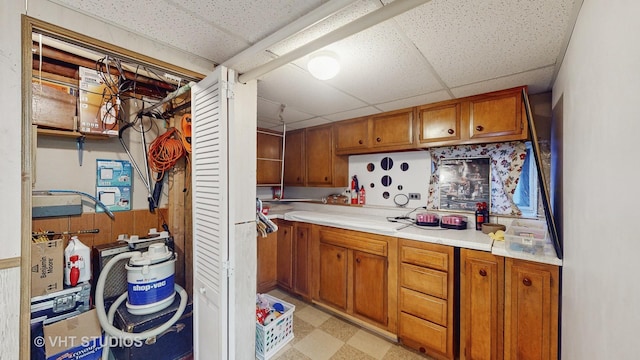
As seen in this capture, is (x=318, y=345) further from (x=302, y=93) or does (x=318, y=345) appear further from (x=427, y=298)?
(x=302, y=93)

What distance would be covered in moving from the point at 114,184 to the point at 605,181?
293cm

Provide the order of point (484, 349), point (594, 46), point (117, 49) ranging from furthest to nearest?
point (484, 349) < point (117, 49) < point (594, 46)

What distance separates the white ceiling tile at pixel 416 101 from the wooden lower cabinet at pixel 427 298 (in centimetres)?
123

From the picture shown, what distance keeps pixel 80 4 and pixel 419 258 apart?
2425mm

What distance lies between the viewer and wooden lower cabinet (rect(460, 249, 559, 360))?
1401 millimetres

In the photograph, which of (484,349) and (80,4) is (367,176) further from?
(80,4)

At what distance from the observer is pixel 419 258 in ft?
6.14

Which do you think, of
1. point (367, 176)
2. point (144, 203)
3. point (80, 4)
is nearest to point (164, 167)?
point (144, 203)

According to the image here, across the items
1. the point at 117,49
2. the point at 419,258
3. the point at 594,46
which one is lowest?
the point at 419,258

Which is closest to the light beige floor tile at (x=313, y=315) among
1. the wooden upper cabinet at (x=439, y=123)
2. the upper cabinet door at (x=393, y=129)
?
the upper cabinet door at (x=393, y=129)

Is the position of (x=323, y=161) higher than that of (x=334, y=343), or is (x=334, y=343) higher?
(x=323, y=161)

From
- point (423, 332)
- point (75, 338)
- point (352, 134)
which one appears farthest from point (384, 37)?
point (75, 338)

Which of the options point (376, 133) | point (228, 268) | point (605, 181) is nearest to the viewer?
point (605, 181)

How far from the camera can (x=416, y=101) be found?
7.02 feet
